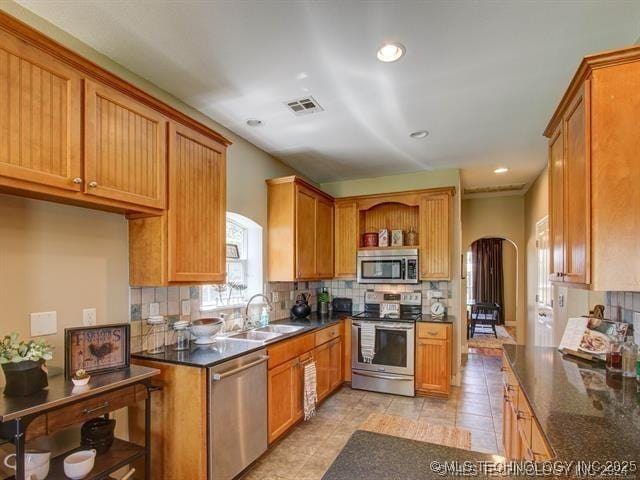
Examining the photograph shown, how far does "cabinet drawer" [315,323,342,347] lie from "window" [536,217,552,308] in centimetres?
266

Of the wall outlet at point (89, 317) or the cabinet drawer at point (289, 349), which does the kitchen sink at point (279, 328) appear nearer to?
the cabinet drawer at point (289, 349)

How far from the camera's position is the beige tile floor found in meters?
2.61

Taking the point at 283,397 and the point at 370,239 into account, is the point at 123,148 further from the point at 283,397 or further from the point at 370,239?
the point at 370,239

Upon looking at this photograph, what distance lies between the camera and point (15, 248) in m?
1.75

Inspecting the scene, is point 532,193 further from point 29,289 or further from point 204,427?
point 29,289

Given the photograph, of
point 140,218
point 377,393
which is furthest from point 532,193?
point 140,218

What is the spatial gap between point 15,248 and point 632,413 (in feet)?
9.36

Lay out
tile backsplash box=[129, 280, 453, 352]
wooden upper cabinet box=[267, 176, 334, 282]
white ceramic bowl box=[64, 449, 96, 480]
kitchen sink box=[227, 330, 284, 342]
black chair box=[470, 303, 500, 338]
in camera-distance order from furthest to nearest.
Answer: black chair box=[470, 303, 500, 338] → wooden upper cabinet box=[267, 176, 334, 282] → kitchen sink box=[227, 330, 284, 342] → tile backsplash box=[129, 280, 453, 352] → white ceramic bowl box=[64, 449, 96, 480]

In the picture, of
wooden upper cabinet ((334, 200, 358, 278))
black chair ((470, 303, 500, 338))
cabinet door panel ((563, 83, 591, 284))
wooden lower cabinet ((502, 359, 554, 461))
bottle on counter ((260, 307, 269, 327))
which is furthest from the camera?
black chair ((470, 303, 500, 338))

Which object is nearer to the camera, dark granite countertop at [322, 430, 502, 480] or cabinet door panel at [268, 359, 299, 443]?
dark granite countertop at [322, 430, 502, 480]

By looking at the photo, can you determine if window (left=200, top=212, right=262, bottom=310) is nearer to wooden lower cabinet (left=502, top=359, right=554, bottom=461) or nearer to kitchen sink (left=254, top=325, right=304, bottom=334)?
kitchen sink (left=254, top=325, right=304, bottom=334)

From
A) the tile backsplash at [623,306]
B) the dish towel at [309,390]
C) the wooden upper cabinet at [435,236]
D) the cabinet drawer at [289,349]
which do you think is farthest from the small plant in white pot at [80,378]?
the wooden upper cabinet at [435,236]

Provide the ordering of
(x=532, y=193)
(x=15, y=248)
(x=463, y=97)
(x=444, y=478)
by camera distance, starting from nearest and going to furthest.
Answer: (x=444, y=478) → (x=15, y=248) → (x=463, y=97) → (x=532, y=193)

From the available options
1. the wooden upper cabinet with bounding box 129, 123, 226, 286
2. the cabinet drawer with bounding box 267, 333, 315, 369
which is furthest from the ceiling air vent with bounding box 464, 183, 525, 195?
the wooden upper cabinet with bounding box 129, 123, 226, 286
